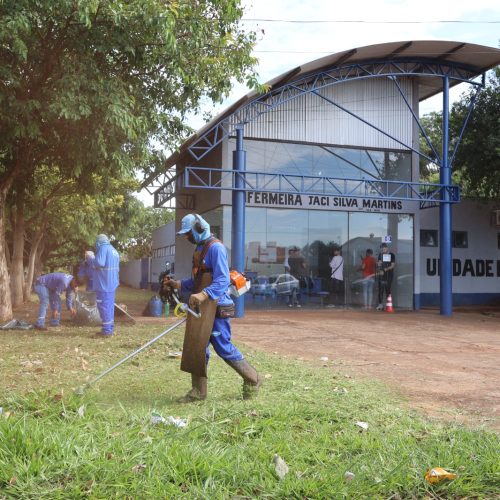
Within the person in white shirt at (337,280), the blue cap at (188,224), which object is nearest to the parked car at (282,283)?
the person in white shirt at (337,280)

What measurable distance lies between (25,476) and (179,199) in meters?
18.7

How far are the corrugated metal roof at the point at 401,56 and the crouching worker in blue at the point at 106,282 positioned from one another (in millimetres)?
6926

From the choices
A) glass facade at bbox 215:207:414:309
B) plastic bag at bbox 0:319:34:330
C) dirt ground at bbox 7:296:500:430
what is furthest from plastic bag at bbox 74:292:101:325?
glass facade at bbox 215:207:414:309

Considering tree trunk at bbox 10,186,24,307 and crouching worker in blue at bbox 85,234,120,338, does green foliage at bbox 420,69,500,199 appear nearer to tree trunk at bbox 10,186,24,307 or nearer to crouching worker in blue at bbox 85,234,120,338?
crouching worker in blue at bbox 85,234,120,338

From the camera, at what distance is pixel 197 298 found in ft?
16.9

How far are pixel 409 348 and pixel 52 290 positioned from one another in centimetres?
683

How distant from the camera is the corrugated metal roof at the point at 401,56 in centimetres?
1579

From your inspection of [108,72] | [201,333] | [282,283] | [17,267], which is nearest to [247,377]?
[201,333]

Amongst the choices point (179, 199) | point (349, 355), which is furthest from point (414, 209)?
point (349, 355)

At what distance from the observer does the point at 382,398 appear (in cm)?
570

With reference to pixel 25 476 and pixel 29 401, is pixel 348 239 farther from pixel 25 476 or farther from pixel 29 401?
pixel 25 476

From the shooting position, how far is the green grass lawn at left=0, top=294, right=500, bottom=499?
3264 millimetres

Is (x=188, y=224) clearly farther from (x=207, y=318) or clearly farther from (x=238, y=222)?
(x=238, y=222)

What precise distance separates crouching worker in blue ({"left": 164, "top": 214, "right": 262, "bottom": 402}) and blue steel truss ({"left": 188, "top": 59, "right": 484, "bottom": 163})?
10.4 meters
